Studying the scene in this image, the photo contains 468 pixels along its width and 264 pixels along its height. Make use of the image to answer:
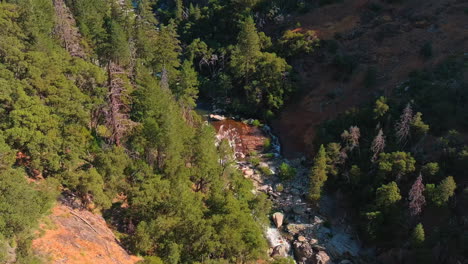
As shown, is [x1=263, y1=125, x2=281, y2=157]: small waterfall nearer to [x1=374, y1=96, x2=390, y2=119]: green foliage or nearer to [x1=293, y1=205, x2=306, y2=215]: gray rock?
[x1=293, y1=205, x2=306, y2=215]: gray rock

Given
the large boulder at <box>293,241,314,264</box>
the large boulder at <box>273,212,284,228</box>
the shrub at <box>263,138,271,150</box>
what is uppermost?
the shrub at <box>263,138,271,150</box>

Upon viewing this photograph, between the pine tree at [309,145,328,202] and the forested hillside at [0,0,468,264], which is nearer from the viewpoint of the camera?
the forested hillside at [0,0,468,264]

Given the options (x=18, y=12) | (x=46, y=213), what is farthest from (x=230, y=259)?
(x=18, y=12)

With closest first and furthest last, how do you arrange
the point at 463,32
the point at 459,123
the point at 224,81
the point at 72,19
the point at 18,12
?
the point at 18,12 → the point at 459,123 → the point at 72,19 → the point at 463,32 → the point at 224,81

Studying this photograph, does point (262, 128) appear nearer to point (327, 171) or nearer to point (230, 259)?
point (327, 171)

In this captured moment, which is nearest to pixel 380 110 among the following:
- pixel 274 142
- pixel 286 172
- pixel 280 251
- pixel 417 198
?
pixel 286 172

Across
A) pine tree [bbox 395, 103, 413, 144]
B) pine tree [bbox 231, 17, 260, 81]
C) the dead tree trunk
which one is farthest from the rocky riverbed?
the dead tree trunk
